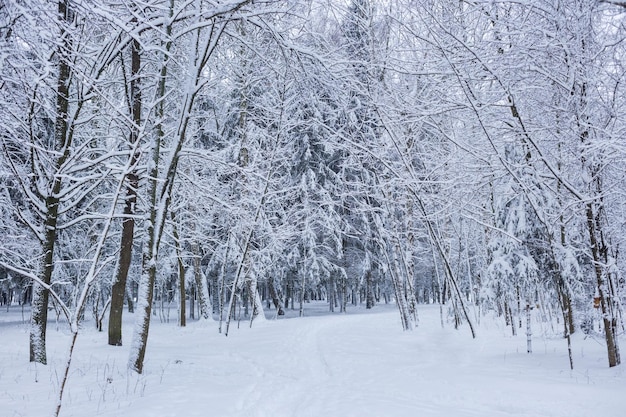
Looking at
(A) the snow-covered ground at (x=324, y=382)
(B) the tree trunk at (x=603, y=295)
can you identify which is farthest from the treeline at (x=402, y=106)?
(A) the snow-covered ground at (x=324, y=382)

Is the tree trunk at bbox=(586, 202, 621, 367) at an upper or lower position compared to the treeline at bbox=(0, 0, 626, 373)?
lower

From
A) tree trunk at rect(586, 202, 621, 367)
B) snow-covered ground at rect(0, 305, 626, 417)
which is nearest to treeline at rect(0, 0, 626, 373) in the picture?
tree trunk at rect(586, 202, 621, 367)

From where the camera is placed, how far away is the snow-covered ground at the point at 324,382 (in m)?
5.65

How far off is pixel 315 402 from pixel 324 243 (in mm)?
20275

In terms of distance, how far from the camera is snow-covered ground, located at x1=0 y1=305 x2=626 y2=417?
18.5 feet

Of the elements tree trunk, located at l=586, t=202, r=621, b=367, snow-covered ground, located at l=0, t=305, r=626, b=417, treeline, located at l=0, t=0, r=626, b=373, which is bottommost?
snow-covered ground, located at l=0, t=305, r=626, b=417

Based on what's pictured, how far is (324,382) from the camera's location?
7.76 metres

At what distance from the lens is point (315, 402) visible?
6199mm

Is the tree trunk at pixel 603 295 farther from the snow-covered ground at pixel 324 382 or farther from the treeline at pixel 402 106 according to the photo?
the snow-covered ground at pixel 324 382

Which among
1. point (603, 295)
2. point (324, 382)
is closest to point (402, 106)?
point (603, 295)

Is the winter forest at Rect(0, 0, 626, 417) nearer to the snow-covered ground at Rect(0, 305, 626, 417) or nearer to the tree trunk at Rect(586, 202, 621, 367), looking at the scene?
the tree trunk at Rect(586, 202, 621, 367)

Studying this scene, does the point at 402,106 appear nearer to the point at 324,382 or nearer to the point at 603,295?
the point at 603,295

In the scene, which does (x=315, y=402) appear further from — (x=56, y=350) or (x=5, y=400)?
(x=56, y=350)

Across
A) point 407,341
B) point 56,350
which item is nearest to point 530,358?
point 407,341
